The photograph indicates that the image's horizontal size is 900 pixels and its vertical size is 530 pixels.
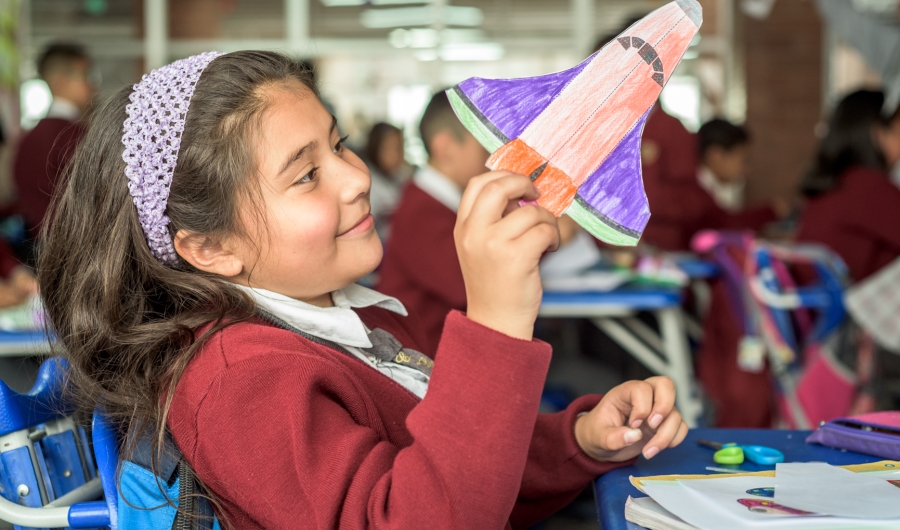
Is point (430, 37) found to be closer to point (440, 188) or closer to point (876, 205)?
point (876, 205)

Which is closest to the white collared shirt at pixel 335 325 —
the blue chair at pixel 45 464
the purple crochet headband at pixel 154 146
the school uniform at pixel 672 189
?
the purple crochet headband at pixel 154 146

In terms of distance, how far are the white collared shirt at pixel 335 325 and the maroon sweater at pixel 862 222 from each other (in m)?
2.78

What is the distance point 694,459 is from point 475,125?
1.71 feet

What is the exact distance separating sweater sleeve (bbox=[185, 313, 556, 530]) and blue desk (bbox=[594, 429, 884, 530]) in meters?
0.18

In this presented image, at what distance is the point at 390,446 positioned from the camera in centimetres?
86

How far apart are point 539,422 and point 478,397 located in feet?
1.36

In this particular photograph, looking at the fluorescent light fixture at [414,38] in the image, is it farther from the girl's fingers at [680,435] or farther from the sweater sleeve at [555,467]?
the girl's fingers at [680,435]

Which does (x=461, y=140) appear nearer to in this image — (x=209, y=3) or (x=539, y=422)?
(x=539, y=422)

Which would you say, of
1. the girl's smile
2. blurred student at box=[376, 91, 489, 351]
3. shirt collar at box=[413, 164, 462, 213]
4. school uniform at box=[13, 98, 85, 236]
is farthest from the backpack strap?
school uniform at box=[13, 98, 85, 236]

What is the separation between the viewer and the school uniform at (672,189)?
4.12m

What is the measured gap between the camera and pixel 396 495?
783 mm

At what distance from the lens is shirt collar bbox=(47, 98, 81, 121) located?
165 inches

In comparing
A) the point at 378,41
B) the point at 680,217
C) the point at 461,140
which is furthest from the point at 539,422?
the point at 378,41

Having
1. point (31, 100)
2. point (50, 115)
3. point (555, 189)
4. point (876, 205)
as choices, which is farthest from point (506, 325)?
point (31, 100)
